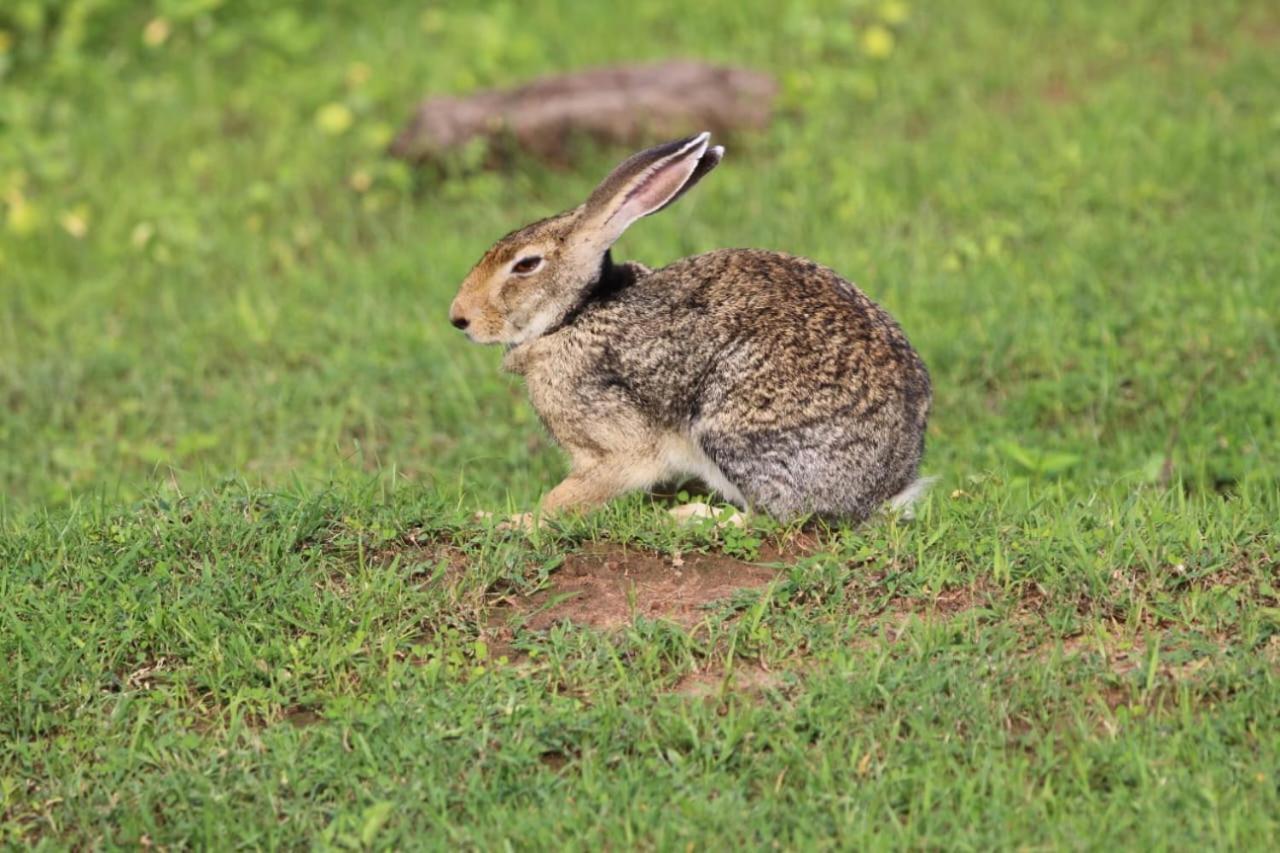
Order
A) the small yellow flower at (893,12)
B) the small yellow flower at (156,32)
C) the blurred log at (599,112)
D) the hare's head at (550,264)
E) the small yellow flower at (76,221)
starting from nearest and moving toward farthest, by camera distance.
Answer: the hare's head at (550,264)
the small yellow flower at (76,221)
the blurred log at (599,112)
the small yellow flower at (893,12)
the small yellow flower at (156,32)

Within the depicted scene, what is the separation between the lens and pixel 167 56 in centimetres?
1249

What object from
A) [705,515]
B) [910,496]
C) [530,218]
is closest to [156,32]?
[530,218]

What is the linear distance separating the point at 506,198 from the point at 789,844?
21.9ft

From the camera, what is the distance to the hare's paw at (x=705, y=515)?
561 cm

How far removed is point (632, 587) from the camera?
526 cm

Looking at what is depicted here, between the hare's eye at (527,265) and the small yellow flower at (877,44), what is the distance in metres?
5.78

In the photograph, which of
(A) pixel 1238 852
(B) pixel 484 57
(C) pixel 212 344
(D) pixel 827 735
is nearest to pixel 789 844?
(D) pixel 827 735

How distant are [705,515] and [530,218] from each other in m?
4.53

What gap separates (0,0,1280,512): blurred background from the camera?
7.38 m

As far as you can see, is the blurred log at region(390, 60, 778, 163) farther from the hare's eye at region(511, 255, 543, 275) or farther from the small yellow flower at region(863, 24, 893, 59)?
the hare's eye at region(511, 255, 543, 275)

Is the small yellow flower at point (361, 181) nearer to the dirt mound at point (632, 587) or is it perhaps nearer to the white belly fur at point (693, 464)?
the white belly fur at point (693, 464)

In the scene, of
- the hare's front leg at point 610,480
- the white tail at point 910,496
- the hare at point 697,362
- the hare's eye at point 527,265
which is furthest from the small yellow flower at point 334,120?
the white tail at point 910,496

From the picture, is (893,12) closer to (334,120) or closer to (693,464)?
(334,120)

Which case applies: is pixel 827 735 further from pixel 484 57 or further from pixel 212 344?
pixel 484 57
